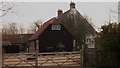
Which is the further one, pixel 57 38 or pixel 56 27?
pixel 57 38

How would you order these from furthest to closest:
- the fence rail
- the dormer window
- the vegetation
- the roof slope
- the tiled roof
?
1. the roof slope
2. the tiled roof
3. the dormer window
4. the fence rail
5. the vegetation

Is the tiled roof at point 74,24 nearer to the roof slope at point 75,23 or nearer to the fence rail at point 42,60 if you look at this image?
the roof slope at point 75,23

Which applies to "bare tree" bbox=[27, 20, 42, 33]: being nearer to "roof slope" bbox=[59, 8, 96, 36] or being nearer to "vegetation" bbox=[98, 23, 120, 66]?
"roof slope" bbox=[59, 8, 96, 36]

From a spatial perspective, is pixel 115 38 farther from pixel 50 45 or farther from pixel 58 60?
pixel 50 45

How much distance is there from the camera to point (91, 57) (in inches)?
969

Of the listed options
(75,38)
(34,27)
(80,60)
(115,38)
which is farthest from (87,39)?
(115,38)

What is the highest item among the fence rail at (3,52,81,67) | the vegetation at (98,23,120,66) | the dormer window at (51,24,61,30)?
the dormer window at (51,24,61,30)

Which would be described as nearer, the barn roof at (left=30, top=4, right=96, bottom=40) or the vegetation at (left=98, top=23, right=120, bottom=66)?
the vegetation at (left=98, top=23, right=120, bottom=66)

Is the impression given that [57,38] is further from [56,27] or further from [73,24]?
[73,24]

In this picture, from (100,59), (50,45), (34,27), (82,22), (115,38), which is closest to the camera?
(115,38)

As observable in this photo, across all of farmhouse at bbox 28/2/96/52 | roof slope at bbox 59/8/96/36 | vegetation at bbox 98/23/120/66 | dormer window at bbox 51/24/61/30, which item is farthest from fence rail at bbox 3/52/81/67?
roof slope at bbox 59/8/96/36

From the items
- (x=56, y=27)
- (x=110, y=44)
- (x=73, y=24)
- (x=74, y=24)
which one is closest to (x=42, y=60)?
(x=110, y=44)

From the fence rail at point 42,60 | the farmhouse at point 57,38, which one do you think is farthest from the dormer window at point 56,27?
the fence rail at point 42,60

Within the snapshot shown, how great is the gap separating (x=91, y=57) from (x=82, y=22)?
3924 cm
